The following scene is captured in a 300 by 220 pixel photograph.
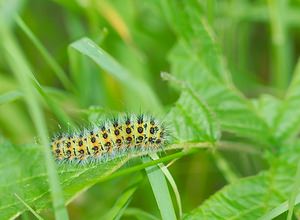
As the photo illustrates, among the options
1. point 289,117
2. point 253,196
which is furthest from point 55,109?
point 289,117

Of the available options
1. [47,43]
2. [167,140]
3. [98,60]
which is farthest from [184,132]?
[47,43]

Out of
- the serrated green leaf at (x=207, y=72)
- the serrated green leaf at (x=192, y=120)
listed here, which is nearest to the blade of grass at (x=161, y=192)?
the serrated green leaf at (x=192, y=120)

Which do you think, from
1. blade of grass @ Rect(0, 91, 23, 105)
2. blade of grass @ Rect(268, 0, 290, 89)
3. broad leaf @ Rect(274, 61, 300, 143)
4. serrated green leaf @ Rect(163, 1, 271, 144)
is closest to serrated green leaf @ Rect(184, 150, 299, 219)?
broad leaf @ Rect(274, 61, 300, 143)

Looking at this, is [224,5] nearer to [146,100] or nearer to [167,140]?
[146,100]

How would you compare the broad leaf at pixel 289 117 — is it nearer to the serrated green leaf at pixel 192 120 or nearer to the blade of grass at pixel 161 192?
the serrated green leaf at pixel 192 120

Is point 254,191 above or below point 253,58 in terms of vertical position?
below

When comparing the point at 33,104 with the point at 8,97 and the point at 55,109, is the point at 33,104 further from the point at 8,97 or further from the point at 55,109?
the point at 55,109
